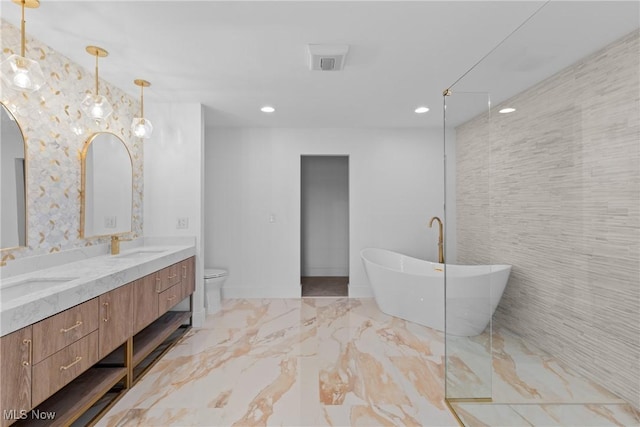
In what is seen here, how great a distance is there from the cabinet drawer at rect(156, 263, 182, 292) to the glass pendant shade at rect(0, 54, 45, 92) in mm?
1515

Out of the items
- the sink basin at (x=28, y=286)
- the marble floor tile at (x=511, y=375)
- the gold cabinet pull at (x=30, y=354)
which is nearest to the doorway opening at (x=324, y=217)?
the marble floor tile at (x=511, y=375)

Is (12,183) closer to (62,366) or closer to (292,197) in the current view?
(62,366)

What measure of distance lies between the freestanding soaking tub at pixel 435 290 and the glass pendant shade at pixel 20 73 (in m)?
2.53

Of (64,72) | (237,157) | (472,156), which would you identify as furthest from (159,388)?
(237,157)

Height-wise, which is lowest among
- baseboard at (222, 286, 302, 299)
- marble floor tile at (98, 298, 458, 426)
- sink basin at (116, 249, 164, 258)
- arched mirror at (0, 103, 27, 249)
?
marble floor tile at (98, 298, 458, 426)

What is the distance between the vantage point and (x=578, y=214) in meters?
1.05

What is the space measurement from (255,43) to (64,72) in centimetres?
145

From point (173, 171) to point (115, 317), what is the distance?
1810mm

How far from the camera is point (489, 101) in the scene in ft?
5.37

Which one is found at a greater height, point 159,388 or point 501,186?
point 501,186

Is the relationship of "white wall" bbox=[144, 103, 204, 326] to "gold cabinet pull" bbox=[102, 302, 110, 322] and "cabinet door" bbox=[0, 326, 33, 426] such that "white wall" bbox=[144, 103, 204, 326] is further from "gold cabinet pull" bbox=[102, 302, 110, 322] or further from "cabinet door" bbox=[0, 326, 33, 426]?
"cabinet door" bbox=[0, 326, 33, 426]

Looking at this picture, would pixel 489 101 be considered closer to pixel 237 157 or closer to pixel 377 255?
pixel 377 255

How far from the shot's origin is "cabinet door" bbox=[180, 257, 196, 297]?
10.4ft

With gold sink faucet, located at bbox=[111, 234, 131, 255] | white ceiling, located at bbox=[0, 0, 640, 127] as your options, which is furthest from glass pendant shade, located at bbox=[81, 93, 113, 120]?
gold sink faucet, located at bbox=[111, 234, 131, 255]
